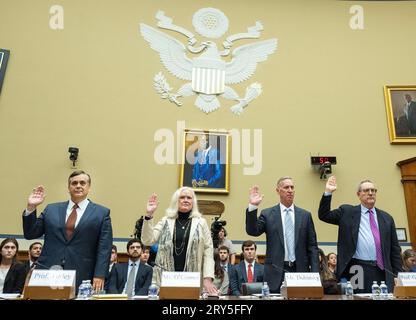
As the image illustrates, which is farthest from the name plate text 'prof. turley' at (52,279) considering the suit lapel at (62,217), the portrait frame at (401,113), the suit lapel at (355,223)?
the portrait frame at (401,113)

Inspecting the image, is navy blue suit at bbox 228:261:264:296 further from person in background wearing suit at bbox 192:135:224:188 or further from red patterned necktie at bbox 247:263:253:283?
person in background wearing suit at bbox 192:135:224:188

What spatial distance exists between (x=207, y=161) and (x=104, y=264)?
204 inches

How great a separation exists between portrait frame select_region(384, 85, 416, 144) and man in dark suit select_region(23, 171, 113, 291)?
7.12m

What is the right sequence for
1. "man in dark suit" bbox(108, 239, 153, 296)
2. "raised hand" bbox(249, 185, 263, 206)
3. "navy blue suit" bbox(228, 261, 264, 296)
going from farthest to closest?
"navy blue suit" bbox(228, 261, 264, 296)
"man in dark suit" bbox(108, 239, 153, 296)
"raised hand" bbox(249, 185, 263, 206)

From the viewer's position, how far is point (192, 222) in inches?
135

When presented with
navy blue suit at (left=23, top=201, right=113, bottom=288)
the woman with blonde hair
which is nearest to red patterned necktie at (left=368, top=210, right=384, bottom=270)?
the woman with blonde hair

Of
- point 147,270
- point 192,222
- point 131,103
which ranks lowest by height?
point 147,270

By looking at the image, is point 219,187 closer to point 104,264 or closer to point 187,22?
point 187,22

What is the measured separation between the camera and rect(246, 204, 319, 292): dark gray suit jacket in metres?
3.26

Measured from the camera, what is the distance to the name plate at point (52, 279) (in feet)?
6.32

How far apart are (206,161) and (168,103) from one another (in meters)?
1.53

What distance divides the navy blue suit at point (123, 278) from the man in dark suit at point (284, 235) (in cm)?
218

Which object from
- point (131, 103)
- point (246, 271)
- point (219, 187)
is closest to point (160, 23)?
point (131, 103)

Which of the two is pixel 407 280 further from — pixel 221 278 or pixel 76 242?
pixel 221 278
